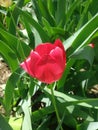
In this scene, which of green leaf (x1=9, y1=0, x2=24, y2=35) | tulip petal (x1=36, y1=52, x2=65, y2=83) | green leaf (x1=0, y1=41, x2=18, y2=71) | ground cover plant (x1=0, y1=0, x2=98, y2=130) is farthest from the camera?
green leaf (x1=9, y1=0, x2=24, y2=35)

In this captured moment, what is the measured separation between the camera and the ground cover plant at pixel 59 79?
1.20 meters

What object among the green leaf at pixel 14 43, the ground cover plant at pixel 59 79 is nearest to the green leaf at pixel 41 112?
the ground cover plant at pixel 59 79

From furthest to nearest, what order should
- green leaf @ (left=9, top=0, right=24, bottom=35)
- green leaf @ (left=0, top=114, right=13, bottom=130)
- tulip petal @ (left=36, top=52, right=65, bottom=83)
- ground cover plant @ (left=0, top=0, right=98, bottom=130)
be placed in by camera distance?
green leaf @ (left=9, top=0, right=24, bottom=35) < ground cover plant @ (left=0, top=0, right=98, bottom=130) < green leaf @ (left=0, top=114, right=13, bottom=130) < tulip petal @ (left=36, top=52, right=65, bottom=83)

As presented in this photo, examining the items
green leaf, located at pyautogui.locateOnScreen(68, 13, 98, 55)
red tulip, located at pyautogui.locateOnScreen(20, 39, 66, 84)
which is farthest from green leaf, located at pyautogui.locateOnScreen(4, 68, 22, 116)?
red tulip, located at pyautogui.locateOnScreen(20, 39, 66, 84)

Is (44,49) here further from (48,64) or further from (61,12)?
(61,12)

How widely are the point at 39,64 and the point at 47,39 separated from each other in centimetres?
49

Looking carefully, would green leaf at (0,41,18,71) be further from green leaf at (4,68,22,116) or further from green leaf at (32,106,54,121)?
green leaf at (32,106,54,121)

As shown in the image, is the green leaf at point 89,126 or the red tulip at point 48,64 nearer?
the red tulip at point 48,64

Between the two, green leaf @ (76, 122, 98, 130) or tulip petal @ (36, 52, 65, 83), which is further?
green leaf @ (76, 122, 98, 130)

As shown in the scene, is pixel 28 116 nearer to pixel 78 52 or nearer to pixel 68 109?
pixel 68 109

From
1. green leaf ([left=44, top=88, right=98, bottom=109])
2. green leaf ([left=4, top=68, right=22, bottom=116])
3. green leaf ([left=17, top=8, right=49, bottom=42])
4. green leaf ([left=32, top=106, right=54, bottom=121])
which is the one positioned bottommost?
green leaf ([left=32, top=106, right=54, bottom=121])

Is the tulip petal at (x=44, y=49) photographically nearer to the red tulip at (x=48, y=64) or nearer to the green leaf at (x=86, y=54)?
the red tulip at (x=48, y=64)

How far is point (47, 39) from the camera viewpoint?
140 cm

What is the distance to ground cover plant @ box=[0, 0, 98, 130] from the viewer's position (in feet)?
3.95
